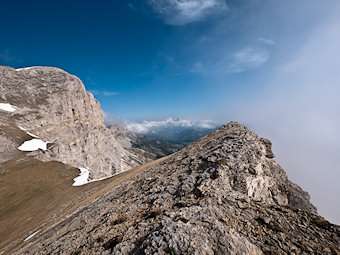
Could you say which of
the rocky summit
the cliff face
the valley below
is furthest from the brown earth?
the rocky summit

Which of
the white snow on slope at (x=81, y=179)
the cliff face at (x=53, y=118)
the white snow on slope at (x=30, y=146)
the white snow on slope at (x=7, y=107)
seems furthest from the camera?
the white snow on slope at (x=7, y=107)

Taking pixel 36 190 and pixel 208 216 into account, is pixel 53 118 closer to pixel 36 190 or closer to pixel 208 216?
pixel 36 190

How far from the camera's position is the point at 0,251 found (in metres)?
23.4

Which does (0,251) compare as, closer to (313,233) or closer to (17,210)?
(17,210)

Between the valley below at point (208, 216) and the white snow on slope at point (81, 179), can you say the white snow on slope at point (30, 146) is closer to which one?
the white snow on slope at point (81, 179)

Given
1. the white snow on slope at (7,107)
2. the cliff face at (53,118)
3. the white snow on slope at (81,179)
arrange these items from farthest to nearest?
the white snow on slope at (7,107)
the cliff face at (53,118)
the white snow on slope at (81,179)

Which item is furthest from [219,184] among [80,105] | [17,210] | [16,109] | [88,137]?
[80,105]

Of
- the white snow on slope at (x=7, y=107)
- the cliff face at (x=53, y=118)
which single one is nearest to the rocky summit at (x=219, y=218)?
the cliff face at (x=53, y=118)

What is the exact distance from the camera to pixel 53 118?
124688 mm

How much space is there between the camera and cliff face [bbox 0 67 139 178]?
88.5 metres

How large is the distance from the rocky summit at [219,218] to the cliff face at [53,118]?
7581cm

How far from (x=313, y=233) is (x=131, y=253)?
999 cm

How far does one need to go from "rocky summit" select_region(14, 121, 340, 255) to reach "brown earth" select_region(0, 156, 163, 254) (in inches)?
744

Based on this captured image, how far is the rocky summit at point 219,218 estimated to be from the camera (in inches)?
278
